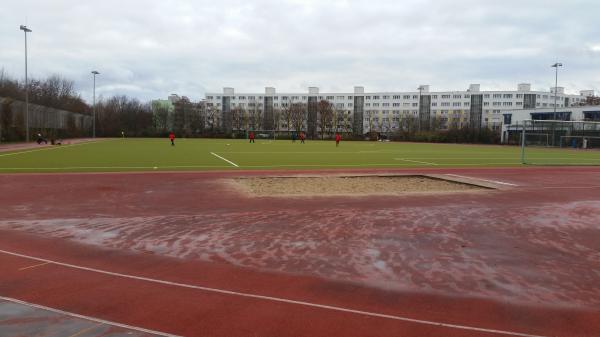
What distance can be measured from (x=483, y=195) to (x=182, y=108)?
111 metres

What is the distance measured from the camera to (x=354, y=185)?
1631 centimetres

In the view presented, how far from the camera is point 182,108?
118 metres

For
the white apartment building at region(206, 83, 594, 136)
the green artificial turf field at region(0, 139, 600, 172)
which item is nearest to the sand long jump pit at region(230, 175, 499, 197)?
the green artificial turf field at region(0, 139, 600, 172)

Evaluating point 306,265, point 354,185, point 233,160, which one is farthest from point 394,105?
point 306,265

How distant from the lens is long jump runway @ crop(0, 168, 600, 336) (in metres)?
4.81

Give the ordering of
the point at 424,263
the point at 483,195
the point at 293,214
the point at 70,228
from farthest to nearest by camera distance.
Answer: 1. the point at 483,195
2. the point at 293,214
3. the point at 70,228
4. the point at 424,263

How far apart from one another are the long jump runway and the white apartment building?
10878 centimetres

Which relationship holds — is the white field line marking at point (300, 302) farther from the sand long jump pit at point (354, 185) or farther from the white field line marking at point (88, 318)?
the sand long jump pit at point (354, 185)

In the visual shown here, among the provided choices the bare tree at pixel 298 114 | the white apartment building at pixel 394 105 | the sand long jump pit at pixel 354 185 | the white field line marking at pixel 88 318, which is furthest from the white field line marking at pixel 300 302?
the bare tree at pixel 298 114

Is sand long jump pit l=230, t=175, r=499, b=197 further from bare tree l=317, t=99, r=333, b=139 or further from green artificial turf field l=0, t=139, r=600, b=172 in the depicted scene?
bare tree l=317, t=99, r=333, b=139

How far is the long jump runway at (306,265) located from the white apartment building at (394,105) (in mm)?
108779

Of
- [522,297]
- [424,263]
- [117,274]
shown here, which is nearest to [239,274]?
[117,274]

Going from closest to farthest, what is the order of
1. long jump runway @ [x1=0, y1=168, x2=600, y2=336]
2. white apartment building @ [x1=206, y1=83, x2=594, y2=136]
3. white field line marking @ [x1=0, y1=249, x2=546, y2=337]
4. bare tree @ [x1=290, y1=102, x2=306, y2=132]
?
white field line marking @ [x1=0, y1=249, x2=546, y2=337] → long jump runway @ [x1=0, y1=168, x2=600, y2=336] → bare tree @ [x1=290, y1=102, x2=306, y2=132] → white apartment building @ [x1=206, y1=83, x2=594, y2=136]

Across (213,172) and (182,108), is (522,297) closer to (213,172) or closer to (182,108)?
(213,172)
